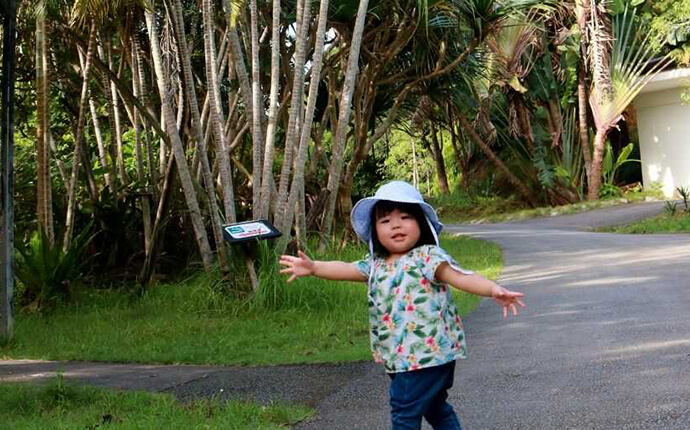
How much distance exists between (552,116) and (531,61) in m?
2.62

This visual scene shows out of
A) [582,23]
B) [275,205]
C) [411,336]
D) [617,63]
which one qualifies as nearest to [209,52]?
[275,205]

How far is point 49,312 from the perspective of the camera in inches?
412

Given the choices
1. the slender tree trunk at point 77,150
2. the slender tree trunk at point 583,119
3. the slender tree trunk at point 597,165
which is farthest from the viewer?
the slender tree trunk at point 583,119

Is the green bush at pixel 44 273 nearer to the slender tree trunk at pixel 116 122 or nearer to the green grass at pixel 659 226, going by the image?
the slender tree trunk at pixel 116 122

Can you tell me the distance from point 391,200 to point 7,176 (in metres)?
5.76

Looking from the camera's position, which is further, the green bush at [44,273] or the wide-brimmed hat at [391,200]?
the green bush at [44,273]

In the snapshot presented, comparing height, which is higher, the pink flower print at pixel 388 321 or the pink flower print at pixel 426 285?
the pink flower print at pixel 426 285

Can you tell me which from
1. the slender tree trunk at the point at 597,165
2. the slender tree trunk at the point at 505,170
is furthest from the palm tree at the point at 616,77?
the slender tree trunk at the point at 505,170

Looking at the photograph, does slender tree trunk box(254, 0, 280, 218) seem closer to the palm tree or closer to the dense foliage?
the dense foliage

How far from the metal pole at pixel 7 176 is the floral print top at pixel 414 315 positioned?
18.5 ft

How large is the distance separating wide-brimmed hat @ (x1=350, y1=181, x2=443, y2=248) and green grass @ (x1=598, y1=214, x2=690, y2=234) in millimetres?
15246

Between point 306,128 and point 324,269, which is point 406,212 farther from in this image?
point 306,128

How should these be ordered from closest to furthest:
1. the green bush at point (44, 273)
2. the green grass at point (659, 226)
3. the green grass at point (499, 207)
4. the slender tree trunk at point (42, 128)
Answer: the slender tree trunk at point (42, 128) < the green bush at point (44, 273) < the green grass at point (659, 226) < the green grass at point (499, 207)

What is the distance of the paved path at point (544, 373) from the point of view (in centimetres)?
496
